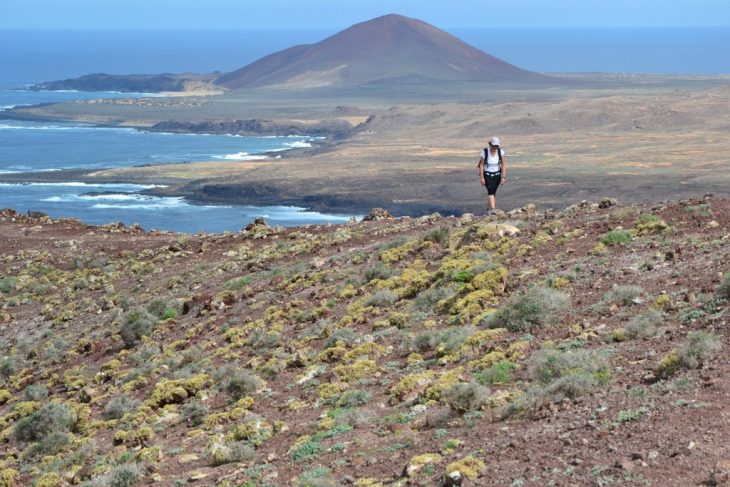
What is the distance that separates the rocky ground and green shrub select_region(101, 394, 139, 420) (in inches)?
1.0

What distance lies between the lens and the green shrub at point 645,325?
405 inches

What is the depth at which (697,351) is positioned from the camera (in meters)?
9.08

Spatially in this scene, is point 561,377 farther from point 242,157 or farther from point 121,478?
point 242,157

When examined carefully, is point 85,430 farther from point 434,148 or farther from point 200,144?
point 200,144

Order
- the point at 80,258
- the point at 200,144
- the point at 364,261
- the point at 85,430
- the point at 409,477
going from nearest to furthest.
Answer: the point at 409,477
the point at 85,430
the point at 364,261
the point at 80,258
the point at 200,144

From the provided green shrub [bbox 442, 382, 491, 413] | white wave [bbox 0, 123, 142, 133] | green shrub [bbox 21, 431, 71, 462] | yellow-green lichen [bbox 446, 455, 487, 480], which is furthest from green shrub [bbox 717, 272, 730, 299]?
white wave [bbox 0, 123, 142, 133]

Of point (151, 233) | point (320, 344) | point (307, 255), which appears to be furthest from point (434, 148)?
point (320, 344)

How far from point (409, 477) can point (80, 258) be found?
653 inches

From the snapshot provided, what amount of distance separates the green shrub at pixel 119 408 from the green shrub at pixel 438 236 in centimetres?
569

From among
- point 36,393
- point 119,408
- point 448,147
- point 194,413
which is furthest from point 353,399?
point 448,147

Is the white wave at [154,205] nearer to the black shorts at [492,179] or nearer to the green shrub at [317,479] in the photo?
the black shorts at [492,179]

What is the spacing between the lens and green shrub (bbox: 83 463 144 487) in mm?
9789

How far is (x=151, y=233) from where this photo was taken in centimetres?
2647

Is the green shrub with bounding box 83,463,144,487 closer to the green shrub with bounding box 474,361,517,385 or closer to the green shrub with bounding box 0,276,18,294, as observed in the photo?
the green shrub with bounding box 474,361,517,385
